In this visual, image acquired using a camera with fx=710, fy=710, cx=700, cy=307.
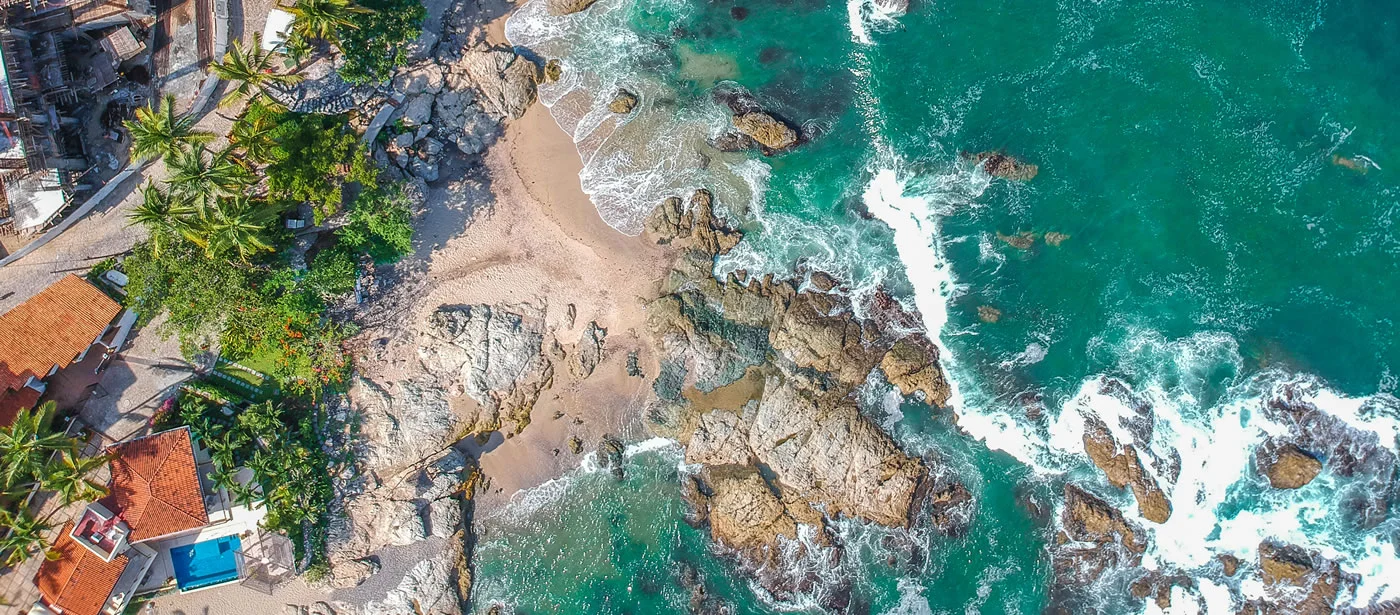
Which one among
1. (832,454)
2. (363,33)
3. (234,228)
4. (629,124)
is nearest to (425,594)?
(234,228)

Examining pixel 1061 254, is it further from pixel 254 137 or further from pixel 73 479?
pixel 73 479

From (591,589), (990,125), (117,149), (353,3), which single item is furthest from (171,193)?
(990,125)

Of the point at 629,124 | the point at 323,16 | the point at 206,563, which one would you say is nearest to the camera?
the point at 323,16

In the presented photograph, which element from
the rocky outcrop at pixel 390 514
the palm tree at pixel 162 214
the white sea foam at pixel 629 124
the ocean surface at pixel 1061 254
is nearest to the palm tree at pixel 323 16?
the white sea foam at pixel 629 124

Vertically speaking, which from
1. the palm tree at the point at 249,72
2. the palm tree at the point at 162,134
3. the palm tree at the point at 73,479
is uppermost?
the palm tree at the point at 249,72

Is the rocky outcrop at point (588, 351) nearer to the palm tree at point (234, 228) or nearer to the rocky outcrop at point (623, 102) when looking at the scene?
the rocky outcrop at point (623, 102)

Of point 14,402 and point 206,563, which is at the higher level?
point 14,402

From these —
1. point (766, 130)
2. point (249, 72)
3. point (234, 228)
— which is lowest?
point (234, 228)
